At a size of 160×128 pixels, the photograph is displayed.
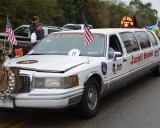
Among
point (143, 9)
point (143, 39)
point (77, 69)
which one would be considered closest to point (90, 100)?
point (77, 69)

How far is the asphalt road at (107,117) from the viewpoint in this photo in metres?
5.94

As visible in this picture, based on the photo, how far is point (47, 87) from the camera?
5.65 metres

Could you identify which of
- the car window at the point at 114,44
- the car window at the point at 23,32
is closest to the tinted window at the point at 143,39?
the car window at the point at 114,44

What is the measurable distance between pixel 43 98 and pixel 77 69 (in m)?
0.80

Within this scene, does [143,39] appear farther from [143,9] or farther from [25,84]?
[143,9]

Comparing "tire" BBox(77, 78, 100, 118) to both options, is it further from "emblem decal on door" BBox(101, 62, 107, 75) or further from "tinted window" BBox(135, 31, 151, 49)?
"tinted window" BBox(135, 31, 151, 49)

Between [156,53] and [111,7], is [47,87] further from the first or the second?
[111,7]

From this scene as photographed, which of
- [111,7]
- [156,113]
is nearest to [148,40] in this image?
[156,113]

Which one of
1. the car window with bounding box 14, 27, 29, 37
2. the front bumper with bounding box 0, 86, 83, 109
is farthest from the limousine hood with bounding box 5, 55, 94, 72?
the car window with bounding box 14, 27, 29, 37

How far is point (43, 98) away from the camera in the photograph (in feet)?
18.1

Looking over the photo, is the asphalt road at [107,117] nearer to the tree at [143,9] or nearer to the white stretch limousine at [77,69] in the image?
the white stretch limousine at [77,69]

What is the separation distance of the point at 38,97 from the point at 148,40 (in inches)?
215

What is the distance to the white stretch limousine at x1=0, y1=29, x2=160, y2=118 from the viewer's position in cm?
558

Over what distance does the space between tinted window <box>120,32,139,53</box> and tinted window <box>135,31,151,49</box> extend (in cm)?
42
